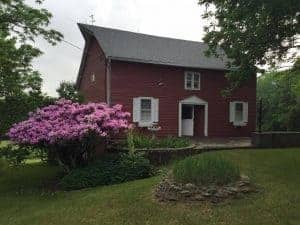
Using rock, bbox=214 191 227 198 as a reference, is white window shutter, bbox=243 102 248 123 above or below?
above

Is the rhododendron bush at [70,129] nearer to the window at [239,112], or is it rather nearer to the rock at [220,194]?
the rock at [220,194]

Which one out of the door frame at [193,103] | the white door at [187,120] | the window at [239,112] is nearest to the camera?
the door frame at [193,103]

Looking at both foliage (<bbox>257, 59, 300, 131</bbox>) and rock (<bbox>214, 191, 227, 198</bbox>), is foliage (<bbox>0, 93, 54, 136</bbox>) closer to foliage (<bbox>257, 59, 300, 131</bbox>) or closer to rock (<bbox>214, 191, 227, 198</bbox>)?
rock (<bbox>214, 191, 227, 198</bbox>)

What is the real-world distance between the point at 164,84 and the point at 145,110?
1.95 m

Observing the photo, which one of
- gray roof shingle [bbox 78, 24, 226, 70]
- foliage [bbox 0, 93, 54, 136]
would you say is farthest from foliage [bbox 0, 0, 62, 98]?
gray roof shingle [bbox 78, 24, 226, 70]

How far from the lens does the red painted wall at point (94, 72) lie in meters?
27.8

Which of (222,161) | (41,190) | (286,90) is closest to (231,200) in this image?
(222,161)

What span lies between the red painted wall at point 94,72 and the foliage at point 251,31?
7392mm

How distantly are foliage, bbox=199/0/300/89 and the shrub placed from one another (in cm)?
525

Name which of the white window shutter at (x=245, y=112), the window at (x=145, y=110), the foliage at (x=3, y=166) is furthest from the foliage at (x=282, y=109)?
the foliage at (x=3, y=166)

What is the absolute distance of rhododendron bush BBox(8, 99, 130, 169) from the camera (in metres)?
14.7

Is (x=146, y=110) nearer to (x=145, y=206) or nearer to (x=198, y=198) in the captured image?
(x=145, y=206)

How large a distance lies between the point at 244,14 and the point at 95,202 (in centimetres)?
854

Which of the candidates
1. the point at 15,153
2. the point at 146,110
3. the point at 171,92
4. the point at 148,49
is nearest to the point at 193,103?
the point at 171,92
